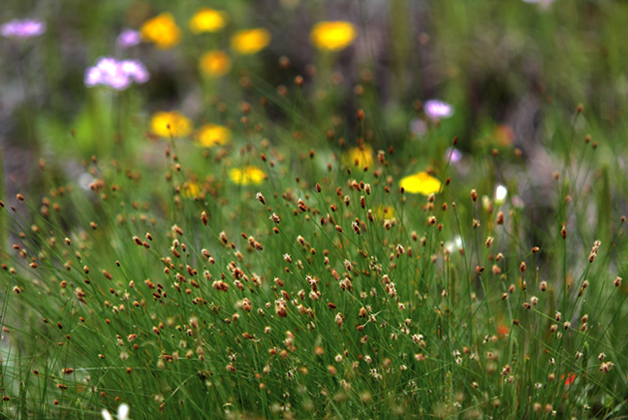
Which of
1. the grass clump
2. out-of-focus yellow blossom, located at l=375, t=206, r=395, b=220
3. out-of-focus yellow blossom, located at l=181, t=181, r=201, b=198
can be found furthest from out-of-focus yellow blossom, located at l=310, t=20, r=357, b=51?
the grass clump

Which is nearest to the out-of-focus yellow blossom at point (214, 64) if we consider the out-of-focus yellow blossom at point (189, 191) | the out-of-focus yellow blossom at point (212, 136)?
the out-of-focus yellow blossom at point (212, 136)

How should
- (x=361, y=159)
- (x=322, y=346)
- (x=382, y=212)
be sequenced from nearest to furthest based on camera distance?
(x=322, y=346) < (x=382, y=212) < (x=361, y=159)

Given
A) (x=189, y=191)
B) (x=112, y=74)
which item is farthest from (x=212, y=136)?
(x=189, y=191)

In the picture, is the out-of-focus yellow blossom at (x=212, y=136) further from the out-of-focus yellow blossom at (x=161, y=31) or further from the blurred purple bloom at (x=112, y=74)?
the out-of-focus yellow blossom at (x=161, y=31)

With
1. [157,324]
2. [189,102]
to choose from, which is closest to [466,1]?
[189,102]

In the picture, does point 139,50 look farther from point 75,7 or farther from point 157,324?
point 157,324

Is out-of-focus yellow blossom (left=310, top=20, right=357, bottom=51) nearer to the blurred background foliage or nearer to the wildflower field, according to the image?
the wildflower field

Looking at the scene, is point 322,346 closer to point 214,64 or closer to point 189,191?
point 189,191
